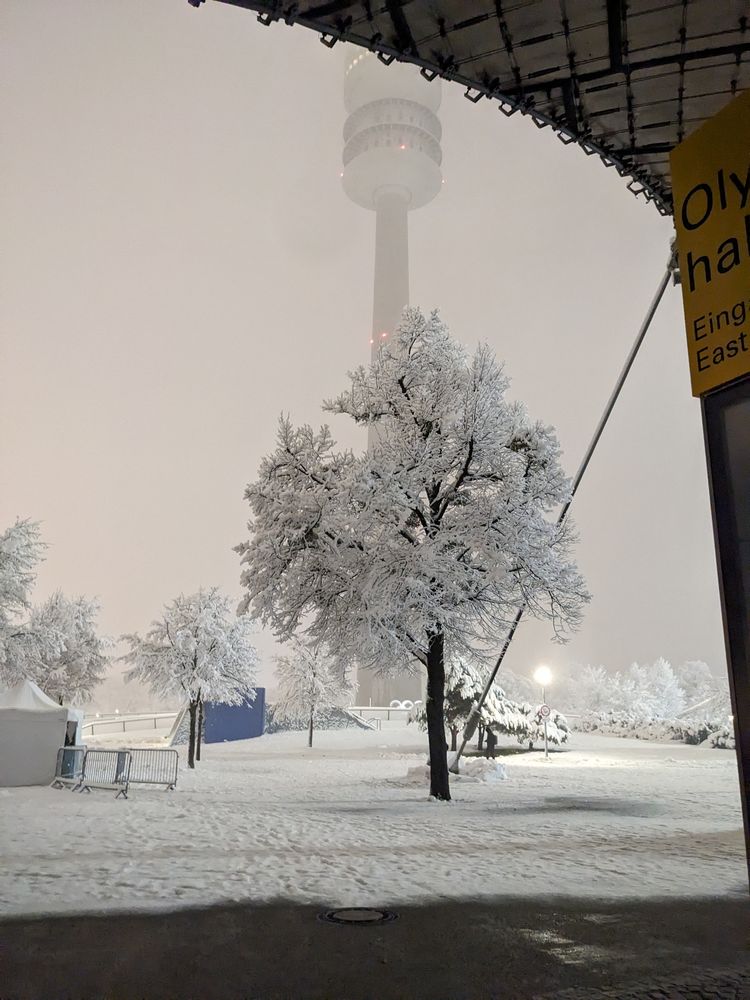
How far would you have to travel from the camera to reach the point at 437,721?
16094 mm

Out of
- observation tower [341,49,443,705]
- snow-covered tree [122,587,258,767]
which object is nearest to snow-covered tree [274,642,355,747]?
snow-covered tree [122,587,258,767]

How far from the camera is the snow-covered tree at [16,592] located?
106 feet

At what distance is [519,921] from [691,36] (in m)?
12.8

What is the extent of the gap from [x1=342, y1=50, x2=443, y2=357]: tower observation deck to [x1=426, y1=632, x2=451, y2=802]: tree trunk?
142803 mm

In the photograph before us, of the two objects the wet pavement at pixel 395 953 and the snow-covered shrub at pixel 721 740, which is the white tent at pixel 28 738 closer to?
the wet pavement at pixel 395 953

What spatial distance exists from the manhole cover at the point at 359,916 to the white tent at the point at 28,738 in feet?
49.8

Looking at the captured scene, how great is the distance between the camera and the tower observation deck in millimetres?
152250

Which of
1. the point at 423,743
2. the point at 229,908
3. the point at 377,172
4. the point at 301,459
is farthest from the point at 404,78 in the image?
the point at 229,908

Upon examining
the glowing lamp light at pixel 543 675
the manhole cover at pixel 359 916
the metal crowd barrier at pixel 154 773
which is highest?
the glowing lamp light at pixel 543 675

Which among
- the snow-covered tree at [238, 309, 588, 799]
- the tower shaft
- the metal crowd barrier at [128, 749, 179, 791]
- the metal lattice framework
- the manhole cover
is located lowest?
the metal crowd barrier at [128, 749, 179, 791]

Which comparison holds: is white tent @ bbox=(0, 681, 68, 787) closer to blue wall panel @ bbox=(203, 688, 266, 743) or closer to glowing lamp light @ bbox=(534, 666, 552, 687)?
blue wall panel @ bbox=(203, 688, 266, 743)

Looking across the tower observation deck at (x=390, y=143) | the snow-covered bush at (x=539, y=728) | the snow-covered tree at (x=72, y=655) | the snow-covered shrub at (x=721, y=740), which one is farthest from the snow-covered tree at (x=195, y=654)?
the tower observation deck at (x=390, y=143)

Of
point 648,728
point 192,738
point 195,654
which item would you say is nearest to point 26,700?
Result: point 192,738

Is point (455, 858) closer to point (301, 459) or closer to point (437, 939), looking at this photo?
point (437, 939)
